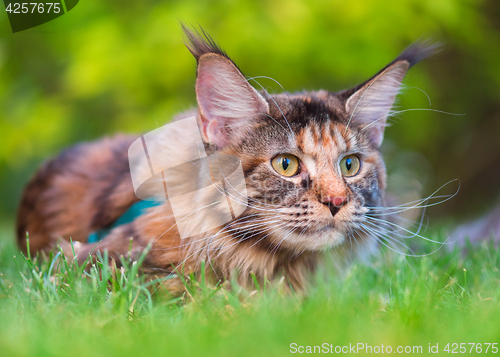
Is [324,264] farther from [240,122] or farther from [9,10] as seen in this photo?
[9,10]

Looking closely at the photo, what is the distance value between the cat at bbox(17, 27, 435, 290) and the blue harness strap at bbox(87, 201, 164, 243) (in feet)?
0.07

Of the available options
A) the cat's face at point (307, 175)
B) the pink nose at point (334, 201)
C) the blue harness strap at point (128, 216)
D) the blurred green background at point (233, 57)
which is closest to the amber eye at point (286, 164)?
the cat's face at point (307, 175)

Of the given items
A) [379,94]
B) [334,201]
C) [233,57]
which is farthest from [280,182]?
[233,57]

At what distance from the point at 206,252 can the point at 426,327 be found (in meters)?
0.92

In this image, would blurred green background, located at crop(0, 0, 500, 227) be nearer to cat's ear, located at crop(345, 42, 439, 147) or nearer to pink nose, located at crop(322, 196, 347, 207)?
cat's ear, located at crop(345, 42, 439, 147)

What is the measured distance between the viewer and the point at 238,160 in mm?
1902

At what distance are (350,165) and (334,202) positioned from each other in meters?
0.34

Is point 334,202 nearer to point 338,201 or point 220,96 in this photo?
point 338,201

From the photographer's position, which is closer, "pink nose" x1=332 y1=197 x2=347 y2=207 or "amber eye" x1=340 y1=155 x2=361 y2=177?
"pink nose" x1=332 y1=197 x2=347 y2=207

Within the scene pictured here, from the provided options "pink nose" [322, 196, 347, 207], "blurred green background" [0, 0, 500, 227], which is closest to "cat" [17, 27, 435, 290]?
"pink nose" [322, 196, 347, 207]

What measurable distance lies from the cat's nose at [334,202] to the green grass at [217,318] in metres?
0.30

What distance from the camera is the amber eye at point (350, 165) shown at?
2.01 meters

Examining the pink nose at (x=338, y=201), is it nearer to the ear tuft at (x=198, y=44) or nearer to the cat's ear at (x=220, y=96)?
the cat's ear at (x=220, y=96)

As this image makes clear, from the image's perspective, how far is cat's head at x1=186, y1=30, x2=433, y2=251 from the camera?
5.86 ft
